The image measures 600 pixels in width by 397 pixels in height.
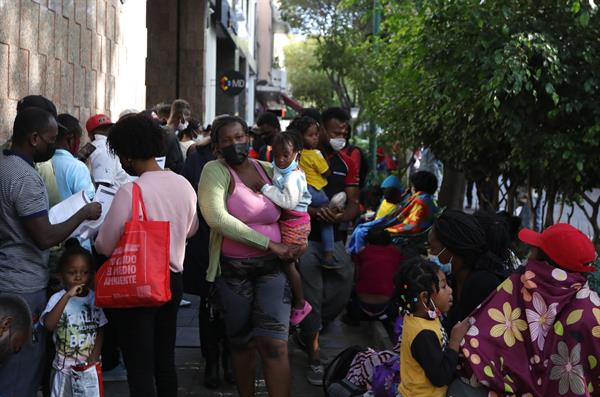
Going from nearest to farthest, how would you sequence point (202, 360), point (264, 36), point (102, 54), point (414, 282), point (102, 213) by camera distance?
point (414, 282) < point (102, 213) < point (202, 360) < point (102, 54) < point (264, 36)

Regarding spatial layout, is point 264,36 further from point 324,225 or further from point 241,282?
point 241,282

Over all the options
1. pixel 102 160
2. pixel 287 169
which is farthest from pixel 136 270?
pixel 102 160

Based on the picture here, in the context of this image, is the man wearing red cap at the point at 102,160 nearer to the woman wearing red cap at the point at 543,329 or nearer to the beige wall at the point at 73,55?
the beige wall at the point at 73,55

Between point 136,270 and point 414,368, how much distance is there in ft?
4.68

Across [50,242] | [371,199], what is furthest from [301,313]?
[371,199]

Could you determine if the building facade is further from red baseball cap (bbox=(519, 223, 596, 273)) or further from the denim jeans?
red baseball cap (bbox=(519, 223, 596, 273))

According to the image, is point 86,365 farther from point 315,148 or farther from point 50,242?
point 315,148

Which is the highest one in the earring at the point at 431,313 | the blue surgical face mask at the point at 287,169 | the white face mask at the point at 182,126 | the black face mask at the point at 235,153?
the white face mask at the point at 182,126

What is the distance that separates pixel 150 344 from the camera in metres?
4.29

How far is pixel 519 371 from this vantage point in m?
3.67

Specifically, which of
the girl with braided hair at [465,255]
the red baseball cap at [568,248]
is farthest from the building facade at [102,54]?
the red baseball cap at [568,248]

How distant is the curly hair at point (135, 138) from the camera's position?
14.1 ft

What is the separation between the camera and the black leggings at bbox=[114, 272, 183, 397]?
4.25 meters

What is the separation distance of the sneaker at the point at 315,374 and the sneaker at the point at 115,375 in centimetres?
134
